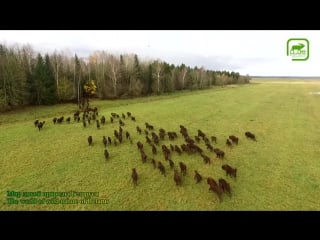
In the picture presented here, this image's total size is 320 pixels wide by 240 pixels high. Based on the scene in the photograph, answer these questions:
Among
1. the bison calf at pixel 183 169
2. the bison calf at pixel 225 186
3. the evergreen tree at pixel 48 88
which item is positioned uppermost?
the evergreen tree at pixel 48 88

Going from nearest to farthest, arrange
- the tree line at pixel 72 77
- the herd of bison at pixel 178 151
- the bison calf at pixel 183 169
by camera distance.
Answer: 1. the herd of bison at pixel 178 151
2. the bison calf at pixel 183 169
3. the tree line at pixel 72 77

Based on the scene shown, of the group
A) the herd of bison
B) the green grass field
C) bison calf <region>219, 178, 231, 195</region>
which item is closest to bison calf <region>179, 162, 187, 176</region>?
the herd of bison

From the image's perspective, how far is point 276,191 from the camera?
13.4 metres

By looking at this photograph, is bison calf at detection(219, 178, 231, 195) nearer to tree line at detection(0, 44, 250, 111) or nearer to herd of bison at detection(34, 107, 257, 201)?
herd of bison at detection(34, 107, 257, 201)


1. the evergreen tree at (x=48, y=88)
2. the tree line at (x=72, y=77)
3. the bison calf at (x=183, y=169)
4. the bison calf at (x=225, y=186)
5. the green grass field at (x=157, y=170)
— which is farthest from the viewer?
the evergreen tree at (x=48, y=88)

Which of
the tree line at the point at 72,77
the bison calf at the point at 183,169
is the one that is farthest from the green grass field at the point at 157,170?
the tree line at the point at 72,77

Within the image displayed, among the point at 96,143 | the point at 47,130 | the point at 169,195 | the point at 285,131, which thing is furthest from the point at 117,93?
the point at 169,195

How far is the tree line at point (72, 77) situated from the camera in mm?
41000

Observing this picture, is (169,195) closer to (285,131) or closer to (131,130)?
(131,130)

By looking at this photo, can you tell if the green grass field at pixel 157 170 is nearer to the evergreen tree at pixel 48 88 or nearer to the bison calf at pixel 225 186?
the bison calf at pixel 225 186

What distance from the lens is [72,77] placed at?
55.6 metres

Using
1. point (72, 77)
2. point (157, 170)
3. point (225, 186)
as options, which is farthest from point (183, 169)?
point (72, 77)

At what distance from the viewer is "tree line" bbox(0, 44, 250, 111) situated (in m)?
41.0

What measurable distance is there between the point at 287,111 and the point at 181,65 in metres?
68.5
